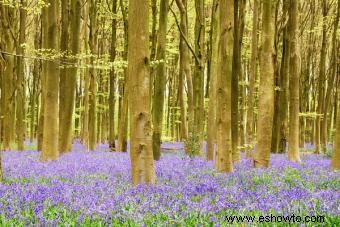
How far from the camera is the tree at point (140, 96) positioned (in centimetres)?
903

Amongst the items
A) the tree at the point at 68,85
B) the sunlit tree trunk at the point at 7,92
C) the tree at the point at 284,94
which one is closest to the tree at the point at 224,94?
the tree at the point at 68,85

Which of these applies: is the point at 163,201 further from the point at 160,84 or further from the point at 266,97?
the point at 160,84

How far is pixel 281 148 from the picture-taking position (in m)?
23.2

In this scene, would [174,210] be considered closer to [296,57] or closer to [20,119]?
[296,57]

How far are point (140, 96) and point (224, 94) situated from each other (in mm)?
2881

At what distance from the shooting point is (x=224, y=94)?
1123 cm

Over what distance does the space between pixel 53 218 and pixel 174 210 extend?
156 centimetres

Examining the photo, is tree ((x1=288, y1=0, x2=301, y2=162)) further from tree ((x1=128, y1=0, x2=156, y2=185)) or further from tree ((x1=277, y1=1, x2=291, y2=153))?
tree ((x1=128, y1=0, x2=156, y2=185))

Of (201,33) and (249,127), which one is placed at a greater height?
(201,33)

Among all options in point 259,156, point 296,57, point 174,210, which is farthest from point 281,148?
point 174,210

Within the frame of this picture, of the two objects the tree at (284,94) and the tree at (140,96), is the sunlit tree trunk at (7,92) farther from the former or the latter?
the tree at (140,96)

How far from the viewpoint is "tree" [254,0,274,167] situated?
40.7 feet

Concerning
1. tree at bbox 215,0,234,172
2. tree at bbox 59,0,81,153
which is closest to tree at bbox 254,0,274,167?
tree at bbox 215,0,234,172

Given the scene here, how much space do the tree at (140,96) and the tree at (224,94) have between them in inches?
103
